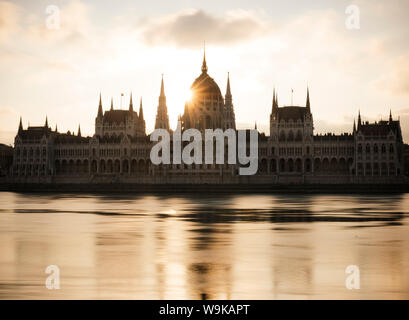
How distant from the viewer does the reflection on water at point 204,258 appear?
1423cm

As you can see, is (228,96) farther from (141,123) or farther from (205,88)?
(141,123)

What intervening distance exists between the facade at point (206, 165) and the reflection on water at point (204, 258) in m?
75.8

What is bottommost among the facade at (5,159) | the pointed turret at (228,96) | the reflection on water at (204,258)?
the reflection on water at (204,258)

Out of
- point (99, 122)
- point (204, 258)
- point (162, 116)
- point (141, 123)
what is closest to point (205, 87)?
point (162, 116)

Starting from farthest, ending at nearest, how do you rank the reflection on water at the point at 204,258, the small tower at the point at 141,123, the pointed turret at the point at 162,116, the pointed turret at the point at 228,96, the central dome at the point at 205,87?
the small tower at the point at 141,123, the central dome at the point at 205,87, the pointed turret at the point at 162,116, the pointed turret at the point at 228,96, the reflection on water at the point at 204,258

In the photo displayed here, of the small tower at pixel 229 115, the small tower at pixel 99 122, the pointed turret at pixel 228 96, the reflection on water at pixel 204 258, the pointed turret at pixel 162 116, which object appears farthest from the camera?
the small tower at pixel 99 122

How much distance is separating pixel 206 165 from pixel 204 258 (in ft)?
347

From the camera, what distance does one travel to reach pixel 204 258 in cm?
1938

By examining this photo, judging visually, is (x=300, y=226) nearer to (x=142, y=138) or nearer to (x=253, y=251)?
(x=253, y=251)

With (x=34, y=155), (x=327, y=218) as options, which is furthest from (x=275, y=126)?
(x=327, y=218)

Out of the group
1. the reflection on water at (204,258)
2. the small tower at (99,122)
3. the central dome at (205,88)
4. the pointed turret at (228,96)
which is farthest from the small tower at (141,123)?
the reflection on water at (204,258)

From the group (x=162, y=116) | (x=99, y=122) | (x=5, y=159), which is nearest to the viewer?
(x=162, y=116)

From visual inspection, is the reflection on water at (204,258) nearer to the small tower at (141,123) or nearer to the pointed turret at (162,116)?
the pointed turret at (162,116)

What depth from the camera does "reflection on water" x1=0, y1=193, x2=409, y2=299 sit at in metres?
14.2
